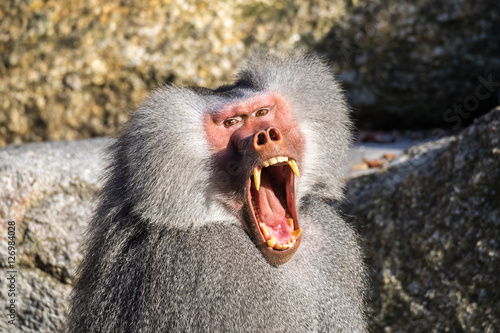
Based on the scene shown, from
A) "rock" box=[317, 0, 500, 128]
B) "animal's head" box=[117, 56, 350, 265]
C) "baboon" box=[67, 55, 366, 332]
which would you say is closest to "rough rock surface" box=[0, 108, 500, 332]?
"baboon" box=[67, 55, 366, 332]

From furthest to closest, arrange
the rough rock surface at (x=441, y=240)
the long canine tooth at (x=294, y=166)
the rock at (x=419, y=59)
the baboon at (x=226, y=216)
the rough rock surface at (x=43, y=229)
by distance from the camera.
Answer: the rock at (x=419, y=59) < the rough rock surface at (x=43, y=229) < the rough rock surface at (x=441, y=240) < the long canine tooth at (x=294, y=166) < the baboon at (x=226, y=216)

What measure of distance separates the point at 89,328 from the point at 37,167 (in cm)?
169

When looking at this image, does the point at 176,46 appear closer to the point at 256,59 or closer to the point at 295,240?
the point at 256,59

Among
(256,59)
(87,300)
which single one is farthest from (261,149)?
(87,300)

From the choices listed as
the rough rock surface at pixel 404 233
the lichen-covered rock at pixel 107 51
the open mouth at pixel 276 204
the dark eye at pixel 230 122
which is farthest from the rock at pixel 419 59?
the dark eye at pixel 230 122

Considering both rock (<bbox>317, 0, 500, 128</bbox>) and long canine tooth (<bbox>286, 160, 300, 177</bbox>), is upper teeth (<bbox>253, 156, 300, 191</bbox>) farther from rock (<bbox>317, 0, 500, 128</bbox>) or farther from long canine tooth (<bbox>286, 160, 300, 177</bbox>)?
rock (<bbox>317, 0, 500, 128</bbox>)

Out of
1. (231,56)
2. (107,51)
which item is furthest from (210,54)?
(107,51)

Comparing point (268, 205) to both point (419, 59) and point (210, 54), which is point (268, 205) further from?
point (419, 59)

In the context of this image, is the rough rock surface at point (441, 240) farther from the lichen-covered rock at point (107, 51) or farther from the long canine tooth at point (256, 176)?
the lichen-covered rock at point (107, 51)

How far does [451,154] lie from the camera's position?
13.3ft

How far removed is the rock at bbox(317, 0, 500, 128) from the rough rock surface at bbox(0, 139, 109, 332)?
2812 millimetres

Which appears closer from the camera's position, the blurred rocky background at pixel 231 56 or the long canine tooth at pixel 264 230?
the long canine tooth at pixel 264 230

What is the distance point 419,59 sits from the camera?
591cm

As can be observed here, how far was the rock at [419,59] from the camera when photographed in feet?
19.0
